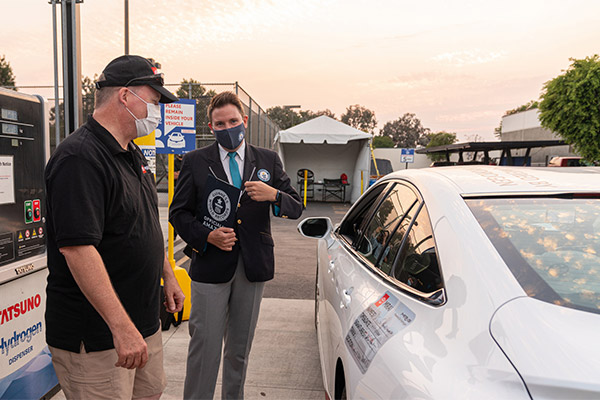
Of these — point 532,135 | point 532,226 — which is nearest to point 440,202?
point 532,226

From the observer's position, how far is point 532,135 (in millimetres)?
33594

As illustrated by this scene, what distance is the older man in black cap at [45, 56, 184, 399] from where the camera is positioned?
4.69 ft

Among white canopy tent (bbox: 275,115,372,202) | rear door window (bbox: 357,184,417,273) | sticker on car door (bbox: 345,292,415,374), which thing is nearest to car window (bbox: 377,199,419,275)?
rear door window (bbox: 357,184,417,273)

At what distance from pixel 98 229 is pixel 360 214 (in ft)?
6.05

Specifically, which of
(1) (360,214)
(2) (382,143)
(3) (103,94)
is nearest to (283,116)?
(2) (382,143)

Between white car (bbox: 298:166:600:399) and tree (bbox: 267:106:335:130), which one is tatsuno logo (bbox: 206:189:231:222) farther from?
tree (bbox: 267:106:335:130)

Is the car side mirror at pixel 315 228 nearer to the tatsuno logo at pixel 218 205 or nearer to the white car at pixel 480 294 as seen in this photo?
the tatsuno logo at pixel 218 205

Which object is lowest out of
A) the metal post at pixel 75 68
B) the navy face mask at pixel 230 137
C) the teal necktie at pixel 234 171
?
the teal necktie at pixel 234 171

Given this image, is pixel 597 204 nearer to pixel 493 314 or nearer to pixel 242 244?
pixel 493 314

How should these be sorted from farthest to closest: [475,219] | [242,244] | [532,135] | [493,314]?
[532,135], [242,244], [475,219], [493,314]

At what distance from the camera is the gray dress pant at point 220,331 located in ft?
7.94

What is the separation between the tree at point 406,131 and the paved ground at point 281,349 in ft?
307

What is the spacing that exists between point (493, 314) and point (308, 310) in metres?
3.91

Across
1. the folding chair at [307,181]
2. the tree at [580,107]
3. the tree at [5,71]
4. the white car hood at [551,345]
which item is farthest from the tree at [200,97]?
the tree at [5,71]
